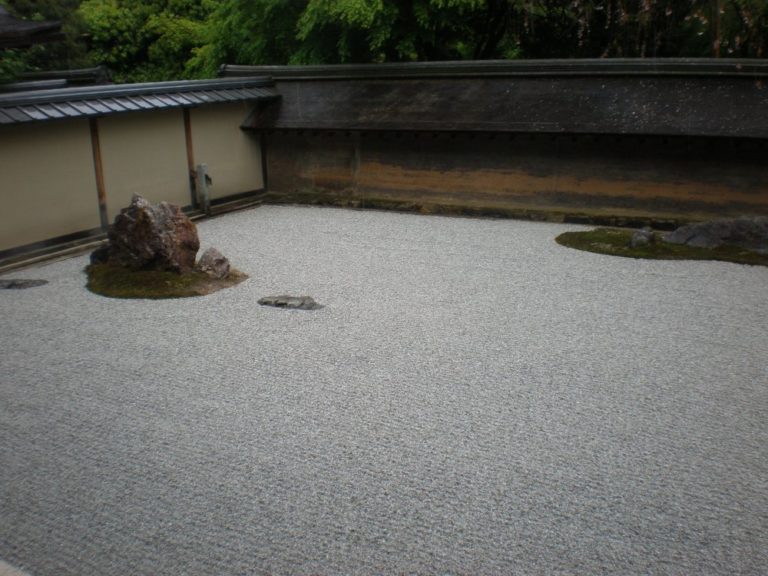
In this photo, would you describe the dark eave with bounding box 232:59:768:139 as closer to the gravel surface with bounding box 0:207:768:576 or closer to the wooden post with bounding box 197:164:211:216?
the wooden post with bounding box 197:164:211:216

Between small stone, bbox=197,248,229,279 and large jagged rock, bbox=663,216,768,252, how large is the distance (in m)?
5.83

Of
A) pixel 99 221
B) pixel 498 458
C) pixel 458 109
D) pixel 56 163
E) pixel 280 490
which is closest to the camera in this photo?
pixel 280 490

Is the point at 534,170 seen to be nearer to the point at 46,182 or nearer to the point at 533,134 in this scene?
the point at 533,134

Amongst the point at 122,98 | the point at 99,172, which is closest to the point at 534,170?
the point at 122,98

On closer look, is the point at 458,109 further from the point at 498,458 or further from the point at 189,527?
the point at 189,527

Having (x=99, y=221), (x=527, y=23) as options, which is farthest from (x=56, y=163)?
(x=527, y=23)

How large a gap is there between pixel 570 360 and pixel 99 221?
7.12 m

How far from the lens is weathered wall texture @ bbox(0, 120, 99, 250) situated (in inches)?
341

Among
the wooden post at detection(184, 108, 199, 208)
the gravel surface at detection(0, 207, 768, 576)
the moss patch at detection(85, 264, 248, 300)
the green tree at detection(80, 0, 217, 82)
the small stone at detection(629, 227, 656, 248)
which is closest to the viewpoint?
the gravel surface at detection(0, 207, 768, 576)

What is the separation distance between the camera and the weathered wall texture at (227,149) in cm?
1177

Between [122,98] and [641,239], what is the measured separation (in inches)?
292

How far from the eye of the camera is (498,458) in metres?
4.38

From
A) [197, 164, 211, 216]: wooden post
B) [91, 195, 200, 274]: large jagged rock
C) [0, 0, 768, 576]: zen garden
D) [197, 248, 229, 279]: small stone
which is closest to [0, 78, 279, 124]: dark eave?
[0, 0, 768, 576]: zen garden

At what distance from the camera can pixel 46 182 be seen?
29.9 ft
